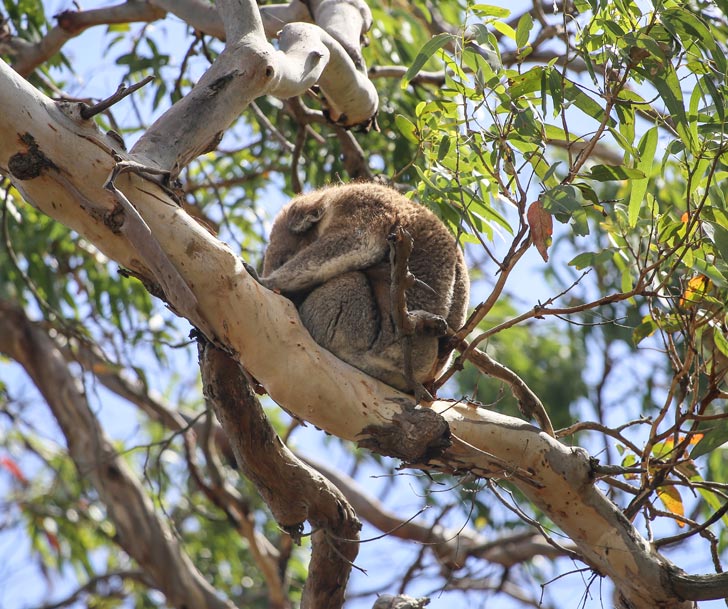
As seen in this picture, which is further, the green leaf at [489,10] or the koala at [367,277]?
the koala at [367,277]

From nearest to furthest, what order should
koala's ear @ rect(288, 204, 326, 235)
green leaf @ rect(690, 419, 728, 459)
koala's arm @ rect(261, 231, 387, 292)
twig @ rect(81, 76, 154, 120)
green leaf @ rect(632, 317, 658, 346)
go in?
twig @ rect(81, 76, 154, 120) → green leaf @ rect(690, 419, 728, 459) → koala's arm @ rect(261, 231, 387, 292) → green leaf @ rect(632, 317, 658, 346) → koala's ear @ rect(288, 204, 326, 235)

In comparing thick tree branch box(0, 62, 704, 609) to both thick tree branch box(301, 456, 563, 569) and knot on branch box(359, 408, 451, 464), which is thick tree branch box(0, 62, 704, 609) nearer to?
knot on branch box(359, 408, 451, 464)

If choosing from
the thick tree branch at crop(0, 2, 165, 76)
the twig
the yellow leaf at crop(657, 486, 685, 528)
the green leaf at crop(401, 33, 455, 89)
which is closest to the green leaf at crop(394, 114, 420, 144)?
the green leaf at crop(401, 33, 455, 89)

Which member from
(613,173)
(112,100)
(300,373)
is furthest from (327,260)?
(112,100)

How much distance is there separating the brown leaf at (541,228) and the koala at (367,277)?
509 millimetres

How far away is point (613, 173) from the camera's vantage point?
2.74 metres

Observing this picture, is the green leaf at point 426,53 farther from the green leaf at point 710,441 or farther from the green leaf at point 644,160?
the green leaf at point 710,441

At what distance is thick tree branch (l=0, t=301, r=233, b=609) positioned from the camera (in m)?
5.17

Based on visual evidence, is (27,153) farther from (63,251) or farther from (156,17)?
(63,251)

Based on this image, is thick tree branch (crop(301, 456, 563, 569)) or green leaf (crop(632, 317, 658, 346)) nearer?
green leaf (crop(632, 317, 658, 346))

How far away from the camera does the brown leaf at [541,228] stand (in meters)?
2.57

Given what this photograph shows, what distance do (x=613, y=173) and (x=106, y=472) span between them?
12.6 ft

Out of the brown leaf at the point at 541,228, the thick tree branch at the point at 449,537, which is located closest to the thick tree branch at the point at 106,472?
the thick tree branch at the point at 449,537

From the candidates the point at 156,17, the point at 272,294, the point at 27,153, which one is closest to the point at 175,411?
the point at 156,17
